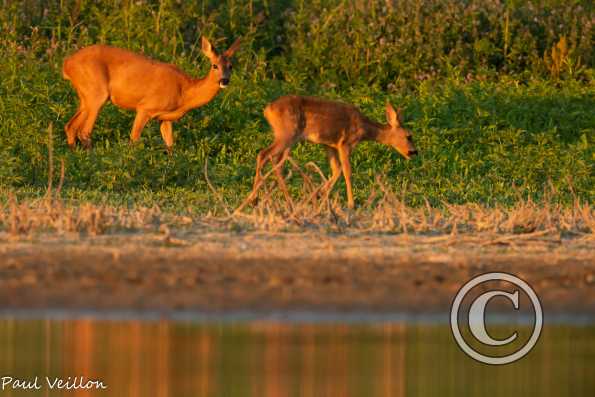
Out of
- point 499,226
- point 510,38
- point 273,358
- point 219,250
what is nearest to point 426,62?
point 510,38

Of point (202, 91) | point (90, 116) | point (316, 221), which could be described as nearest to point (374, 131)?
point (202, 91)

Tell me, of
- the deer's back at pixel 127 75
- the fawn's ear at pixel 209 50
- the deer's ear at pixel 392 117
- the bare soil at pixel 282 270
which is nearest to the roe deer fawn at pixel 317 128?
the deer's ear at pixel 392 117

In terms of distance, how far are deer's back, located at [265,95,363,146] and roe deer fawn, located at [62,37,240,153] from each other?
6.43 ft

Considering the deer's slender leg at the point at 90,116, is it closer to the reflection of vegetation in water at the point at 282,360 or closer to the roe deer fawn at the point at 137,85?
the roe deer fawn at the point at 137,85

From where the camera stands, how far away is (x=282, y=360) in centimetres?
658

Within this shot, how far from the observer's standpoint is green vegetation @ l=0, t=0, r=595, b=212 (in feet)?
41.8

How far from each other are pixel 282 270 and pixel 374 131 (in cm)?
470

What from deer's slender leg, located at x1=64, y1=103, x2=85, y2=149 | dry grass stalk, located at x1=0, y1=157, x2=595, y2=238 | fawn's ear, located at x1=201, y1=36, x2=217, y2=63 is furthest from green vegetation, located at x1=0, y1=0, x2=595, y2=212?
dry grass stalk, located at x1=0, y1=157, x2=595, y2=238

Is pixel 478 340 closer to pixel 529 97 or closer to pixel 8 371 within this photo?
pixel 8 371

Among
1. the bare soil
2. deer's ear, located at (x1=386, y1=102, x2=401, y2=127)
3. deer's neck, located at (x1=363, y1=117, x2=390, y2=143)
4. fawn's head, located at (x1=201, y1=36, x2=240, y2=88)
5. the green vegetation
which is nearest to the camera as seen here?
the bare soil

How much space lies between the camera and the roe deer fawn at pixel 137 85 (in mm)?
14484

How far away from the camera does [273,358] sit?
6613mm

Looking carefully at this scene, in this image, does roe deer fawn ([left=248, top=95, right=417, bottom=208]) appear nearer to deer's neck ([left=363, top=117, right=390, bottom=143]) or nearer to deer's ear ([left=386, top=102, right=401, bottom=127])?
deer's neck ([left=363, top=117, right=390, bottom=143])

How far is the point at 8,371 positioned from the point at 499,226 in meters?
4.57
